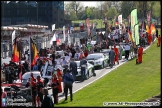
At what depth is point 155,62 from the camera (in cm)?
3186

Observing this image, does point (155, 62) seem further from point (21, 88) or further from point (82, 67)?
point (21, 88)

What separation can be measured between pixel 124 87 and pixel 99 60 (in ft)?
29.2

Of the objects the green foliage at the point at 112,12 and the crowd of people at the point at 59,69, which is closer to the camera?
the crowd of people at the point at 59,69

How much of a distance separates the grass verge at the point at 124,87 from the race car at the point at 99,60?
119 cm

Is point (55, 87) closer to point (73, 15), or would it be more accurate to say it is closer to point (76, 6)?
point (73, 15)

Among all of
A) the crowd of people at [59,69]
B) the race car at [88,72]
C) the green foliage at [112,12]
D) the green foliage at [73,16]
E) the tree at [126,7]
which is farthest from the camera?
the green foliage at [73,16]

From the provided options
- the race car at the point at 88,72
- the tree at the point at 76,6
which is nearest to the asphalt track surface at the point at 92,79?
the race car at the point at 88,72

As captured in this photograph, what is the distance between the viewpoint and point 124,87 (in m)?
21.4

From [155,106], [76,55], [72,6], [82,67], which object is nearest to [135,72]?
[82,67]

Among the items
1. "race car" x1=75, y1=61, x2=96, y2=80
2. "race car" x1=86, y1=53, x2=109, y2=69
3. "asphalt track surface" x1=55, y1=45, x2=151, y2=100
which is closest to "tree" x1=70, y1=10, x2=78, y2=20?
"asphalt track surface" x1=55, y1=45, x2=151, y2=100

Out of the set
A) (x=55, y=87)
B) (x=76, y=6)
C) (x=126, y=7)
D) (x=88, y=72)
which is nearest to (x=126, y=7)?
(x=126, y=7)

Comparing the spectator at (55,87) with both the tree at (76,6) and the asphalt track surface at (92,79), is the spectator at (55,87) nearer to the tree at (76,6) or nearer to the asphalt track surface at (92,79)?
the asphalt track surface at (92,79)

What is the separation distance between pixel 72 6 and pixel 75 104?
122 meters

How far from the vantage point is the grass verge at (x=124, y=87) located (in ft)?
58.8
